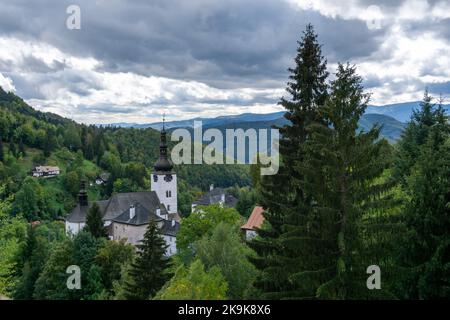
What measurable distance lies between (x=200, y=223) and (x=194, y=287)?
24.4 meters

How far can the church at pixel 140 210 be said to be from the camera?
63656 mm

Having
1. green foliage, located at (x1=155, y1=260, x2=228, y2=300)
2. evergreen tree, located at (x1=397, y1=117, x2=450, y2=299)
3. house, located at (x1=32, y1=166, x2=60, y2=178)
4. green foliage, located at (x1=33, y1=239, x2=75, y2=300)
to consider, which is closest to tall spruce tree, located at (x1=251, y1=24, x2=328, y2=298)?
green foliage, located at (x1=155, y1=260, x2=228, y2=300)

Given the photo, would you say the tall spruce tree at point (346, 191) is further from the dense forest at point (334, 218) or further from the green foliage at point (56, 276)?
the green foliage at point (56, 276)

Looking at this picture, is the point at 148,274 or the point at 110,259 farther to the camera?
the point at 110,259

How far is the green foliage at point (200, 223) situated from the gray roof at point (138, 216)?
23680 millimetres

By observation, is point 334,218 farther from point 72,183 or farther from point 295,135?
point 72,183

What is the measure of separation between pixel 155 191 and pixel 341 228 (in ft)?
203

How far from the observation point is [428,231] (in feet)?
55.4

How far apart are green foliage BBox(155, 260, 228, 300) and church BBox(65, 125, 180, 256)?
39.6 meters

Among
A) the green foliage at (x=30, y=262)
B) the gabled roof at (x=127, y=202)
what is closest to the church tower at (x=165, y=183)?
the gabled roof at (x=127, y=202)

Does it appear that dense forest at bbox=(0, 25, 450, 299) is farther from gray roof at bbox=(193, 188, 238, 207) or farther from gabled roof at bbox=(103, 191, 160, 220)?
gray roof at bbox=(193, 188, 238, 207)

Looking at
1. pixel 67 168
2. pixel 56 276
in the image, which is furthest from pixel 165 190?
pixel 67 168

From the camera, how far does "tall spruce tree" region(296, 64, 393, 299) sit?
1424 centimetres

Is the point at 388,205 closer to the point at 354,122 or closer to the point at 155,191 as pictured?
the point at 354,122
